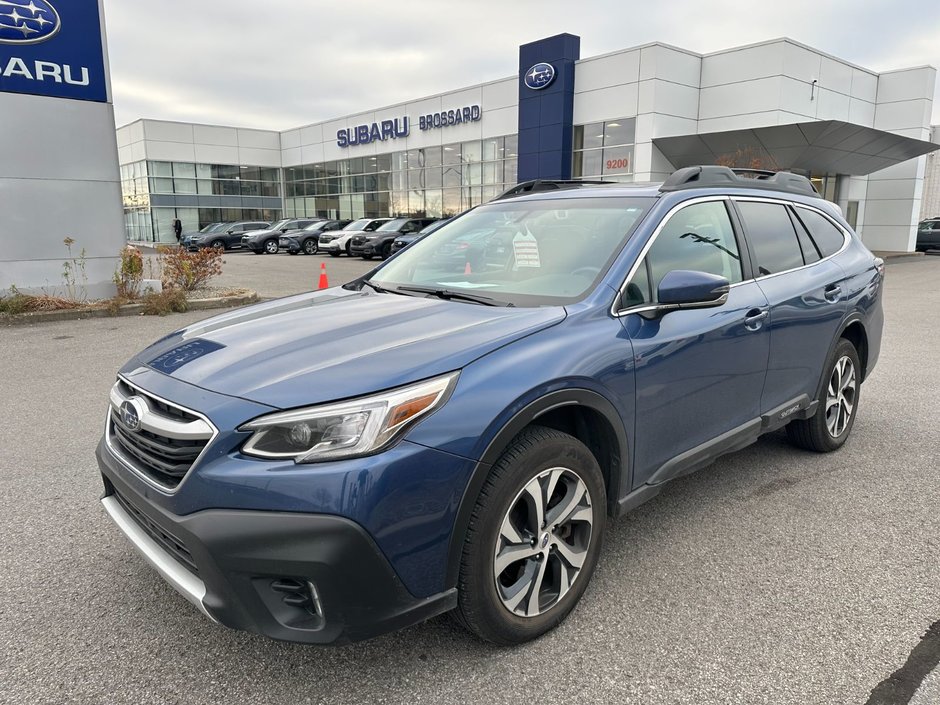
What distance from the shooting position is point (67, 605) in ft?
9.31

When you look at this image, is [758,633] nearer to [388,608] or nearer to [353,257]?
[388,608]

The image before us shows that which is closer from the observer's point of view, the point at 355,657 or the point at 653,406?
the point at 355,657

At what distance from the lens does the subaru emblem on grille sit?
7.92ft

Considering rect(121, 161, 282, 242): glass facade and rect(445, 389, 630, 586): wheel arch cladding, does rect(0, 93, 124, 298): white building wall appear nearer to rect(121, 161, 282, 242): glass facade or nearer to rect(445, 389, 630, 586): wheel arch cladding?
rect(445, 389, 630, 586): wheel arch cladding

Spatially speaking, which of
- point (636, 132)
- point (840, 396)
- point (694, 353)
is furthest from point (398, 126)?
point (694, 353)

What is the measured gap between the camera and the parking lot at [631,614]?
2.36 metres

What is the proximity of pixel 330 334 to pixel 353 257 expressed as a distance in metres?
27.8

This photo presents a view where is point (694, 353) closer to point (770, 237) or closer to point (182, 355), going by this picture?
point (770, 237)

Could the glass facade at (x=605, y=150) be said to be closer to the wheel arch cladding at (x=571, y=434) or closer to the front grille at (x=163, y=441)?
the wheel arch cladding at (x=571, y=434)

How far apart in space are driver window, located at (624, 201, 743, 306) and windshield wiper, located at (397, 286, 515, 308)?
1.94 feet

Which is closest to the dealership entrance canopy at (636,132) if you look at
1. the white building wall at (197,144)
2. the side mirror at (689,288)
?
the white building wall at (197,144)

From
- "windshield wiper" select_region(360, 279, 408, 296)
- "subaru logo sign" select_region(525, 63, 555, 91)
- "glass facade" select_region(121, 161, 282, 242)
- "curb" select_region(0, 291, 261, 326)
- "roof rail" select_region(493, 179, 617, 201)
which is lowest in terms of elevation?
"curb" select_region(0, 291, 261, 326)

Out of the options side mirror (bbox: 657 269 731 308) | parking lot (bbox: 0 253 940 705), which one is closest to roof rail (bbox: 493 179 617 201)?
side mirror (bbox: 657 269 731 308)

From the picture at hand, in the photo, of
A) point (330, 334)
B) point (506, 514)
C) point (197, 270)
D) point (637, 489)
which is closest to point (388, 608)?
point (506, 514)
